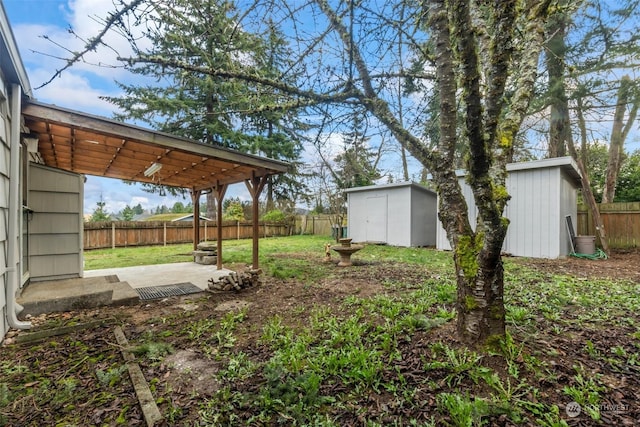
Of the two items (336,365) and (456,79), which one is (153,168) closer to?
(336,365)

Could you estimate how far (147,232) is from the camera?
12422mm

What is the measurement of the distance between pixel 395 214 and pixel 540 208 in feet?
14.7

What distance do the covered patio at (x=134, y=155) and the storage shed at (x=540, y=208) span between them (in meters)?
6.39

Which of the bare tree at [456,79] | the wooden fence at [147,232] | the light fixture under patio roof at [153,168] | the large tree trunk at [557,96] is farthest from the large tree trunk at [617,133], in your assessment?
the wooden fence at [147,232]

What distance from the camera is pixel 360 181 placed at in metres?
14.9

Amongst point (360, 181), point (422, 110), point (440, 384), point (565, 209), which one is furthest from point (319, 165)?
point (440, 384)

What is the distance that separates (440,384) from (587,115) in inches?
366

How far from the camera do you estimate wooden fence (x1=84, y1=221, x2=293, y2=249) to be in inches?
431

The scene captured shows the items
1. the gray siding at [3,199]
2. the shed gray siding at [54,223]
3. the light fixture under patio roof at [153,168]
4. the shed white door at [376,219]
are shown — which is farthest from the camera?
the shed white door at [376,219]

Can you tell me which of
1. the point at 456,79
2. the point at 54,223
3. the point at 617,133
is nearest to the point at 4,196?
the point at 54,223

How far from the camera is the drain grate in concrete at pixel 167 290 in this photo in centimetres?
442

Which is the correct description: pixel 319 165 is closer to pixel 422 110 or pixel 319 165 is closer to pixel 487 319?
pixel 422 110

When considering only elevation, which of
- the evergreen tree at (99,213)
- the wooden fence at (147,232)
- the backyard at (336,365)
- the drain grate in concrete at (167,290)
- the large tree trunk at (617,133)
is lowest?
the drain grate in concrete at (167,290)

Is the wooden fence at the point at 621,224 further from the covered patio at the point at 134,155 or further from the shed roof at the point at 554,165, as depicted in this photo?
the covered patio at the point at 134,155
